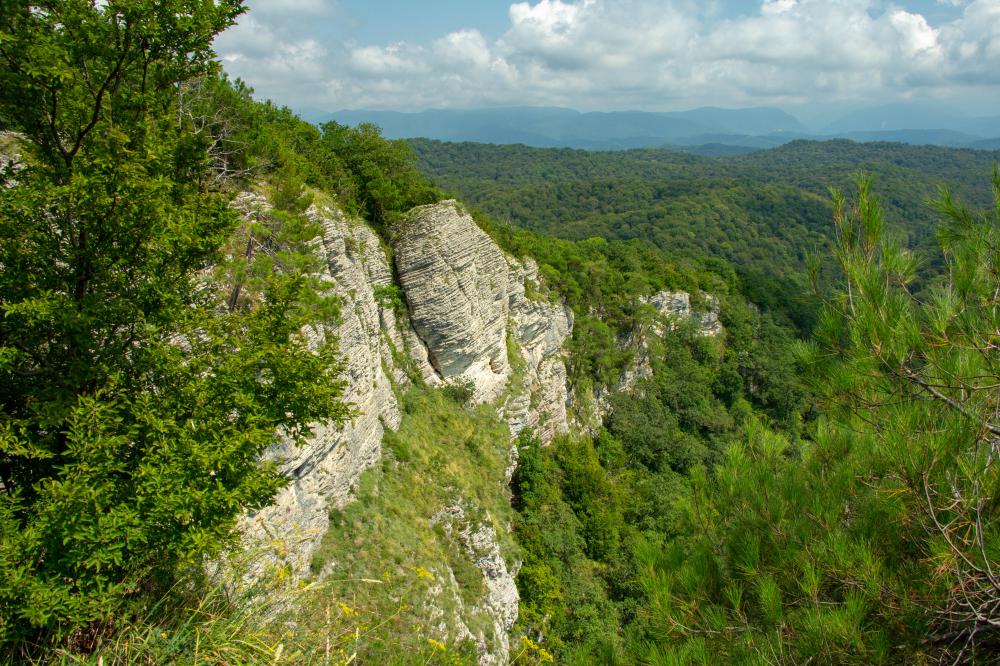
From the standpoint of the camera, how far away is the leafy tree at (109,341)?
4.20m

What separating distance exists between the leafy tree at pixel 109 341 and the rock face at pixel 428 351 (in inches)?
110

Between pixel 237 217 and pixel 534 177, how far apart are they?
192449 millimetres

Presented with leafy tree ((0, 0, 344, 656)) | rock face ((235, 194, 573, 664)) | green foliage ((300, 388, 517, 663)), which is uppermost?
leafy tree ((0, 0, 344, 656))

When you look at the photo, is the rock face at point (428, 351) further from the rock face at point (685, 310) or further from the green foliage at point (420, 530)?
the rock face at point (685, 310)

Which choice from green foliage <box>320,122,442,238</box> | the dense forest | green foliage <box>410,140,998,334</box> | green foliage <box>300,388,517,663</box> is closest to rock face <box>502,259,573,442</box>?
green foliage <box>300,388,517,663</box>

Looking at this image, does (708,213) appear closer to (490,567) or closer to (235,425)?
(490,567)

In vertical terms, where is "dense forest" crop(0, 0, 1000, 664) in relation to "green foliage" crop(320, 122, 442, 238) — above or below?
below

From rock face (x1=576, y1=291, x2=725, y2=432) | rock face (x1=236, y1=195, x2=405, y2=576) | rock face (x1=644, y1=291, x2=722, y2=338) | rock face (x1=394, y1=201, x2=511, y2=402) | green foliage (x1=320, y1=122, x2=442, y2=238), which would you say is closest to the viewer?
rock face (x1=236, y1=195, x2=405, y2=576)

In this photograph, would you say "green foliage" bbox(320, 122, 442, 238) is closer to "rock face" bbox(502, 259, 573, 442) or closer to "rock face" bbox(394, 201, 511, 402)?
"rock face" bbox(394, 201, 511, 402)

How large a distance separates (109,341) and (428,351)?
15360mm

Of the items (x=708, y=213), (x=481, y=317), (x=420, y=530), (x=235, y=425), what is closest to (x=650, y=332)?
(x=481, y=317)

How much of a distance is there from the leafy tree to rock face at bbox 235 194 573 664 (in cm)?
280

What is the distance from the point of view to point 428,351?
66.6 feet

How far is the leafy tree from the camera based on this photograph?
13.8 ft
